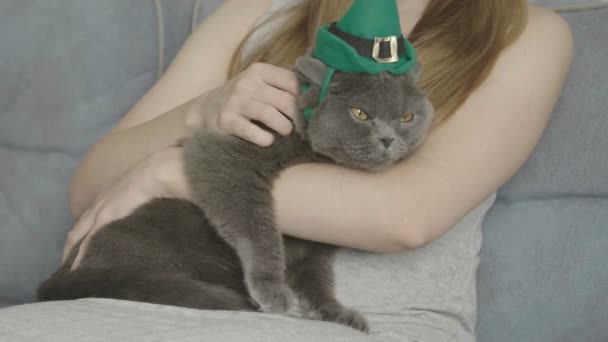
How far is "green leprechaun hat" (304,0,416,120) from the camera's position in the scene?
1.01 m

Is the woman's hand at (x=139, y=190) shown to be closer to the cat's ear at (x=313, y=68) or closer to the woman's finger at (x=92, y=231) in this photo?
the woman's finger at (x=92, y=231)

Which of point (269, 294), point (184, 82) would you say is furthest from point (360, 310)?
point (184, 82)

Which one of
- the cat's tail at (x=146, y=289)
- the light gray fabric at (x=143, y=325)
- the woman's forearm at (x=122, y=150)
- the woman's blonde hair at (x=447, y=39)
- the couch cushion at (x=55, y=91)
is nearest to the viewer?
the light gray fabric at (x=143, y=325)

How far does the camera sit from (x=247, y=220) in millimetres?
1071

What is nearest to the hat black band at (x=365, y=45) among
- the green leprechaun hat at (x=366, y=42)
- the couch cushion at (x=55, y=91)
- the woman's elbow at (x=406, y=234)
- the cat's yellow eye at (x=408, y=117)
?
the green leprechaun hat at (x=366, y=42)

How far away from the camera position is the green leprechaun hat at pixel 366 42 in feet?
3.32

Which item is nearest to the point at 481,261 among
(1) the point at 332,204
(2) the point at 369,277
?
(2) the point at 369,277

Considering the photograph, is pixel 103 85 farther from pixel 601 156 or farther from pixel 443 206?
pixel 601 156

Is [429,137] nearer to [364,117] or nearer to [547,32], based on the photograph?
[364,117]

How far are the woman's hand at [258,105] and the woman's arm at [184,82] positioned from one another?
0.83 ft

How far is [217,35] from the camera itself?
57.4 inches

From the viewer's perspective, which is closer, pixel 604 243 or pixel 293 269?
pixel 293 269

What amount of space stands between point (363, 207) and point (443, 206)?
128 millimetres

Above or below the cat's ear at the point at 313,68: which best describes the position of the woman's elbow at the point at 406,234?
below
